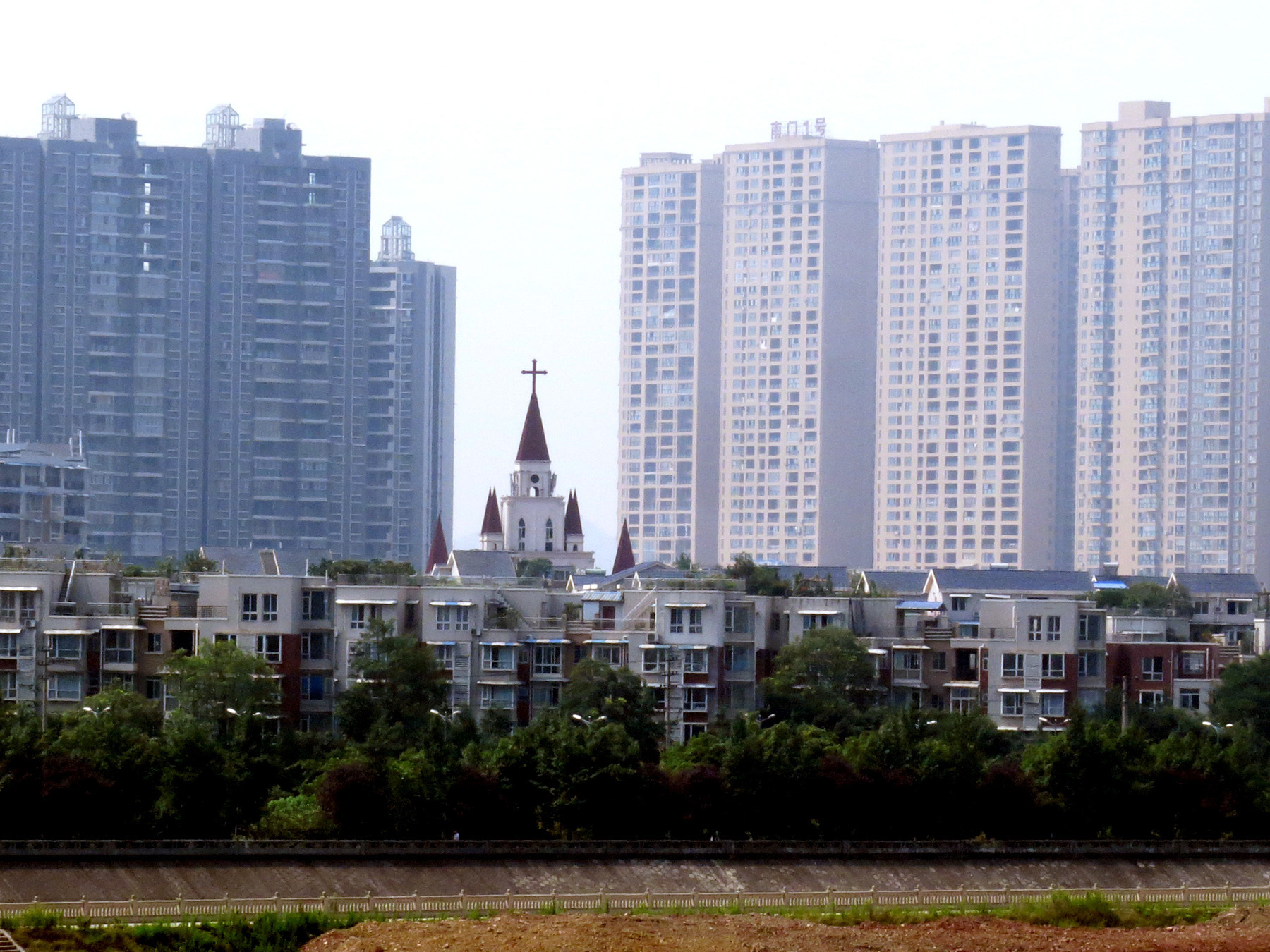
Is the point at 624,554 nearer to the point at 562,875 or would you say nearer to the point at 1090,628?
the point at 1090,628

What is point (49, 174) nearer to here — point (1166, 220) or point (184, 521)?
point (184, 521)

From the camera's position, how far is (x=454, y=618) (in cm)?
6112

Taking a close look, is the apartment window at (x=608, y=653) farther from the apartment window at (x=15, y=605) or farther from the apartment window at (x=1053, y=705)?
the apartment window at (x=15, y=605)

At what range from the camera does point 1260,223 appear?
149000mm

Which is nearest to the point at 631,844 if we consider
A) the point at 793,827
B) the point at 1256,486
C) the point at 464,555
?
the point at 793,827

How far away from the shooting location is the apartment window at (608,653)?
61906 millimetres

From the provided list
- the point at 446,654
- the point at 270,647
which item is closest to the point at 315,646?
the point at 270,647

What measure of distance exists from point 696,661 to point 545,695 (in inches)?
161

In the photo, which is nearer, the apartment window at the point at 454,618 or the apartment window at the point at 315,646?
the apartment window at the point at 315,646

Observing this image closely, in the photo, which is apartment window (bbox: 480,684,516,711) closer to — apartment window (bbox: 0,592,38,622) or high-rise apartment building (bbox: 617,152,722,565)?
apartment window (bbox: 0,592,38,622)

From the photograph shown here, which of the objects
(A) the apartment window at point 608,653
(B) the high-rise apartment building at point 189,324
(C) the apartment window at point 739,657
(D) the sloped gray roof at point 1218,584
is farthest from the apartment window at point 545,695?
(B) the high-rise apartment building at point 189,324

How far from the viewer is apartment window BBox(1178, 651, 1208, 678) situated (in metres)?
64.1

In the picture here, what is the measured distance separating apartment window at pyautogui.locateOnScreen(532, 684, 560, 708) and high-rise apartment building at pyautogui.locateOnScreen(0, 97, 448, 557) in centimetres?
7897

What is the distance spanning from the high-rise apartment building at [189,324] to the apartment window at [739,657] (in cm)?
7980
